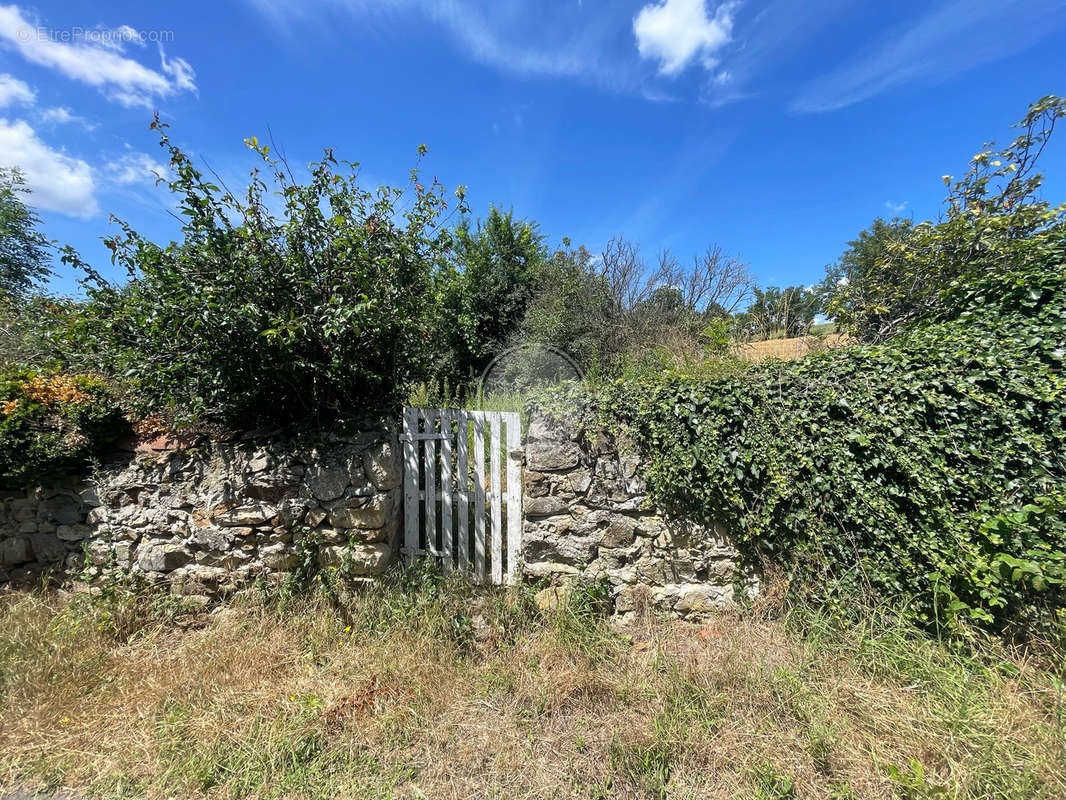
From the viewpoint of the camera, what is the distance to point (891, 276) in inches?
194

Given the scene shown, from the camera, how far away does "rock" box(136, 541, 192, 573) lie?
9.73 ft

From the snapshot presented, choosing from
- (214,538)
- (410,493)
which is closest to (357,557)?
(410,493)

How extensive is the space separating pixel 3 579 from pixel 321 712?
10.7ft

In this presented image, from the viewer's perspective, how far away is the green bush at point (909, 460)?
7.39ft

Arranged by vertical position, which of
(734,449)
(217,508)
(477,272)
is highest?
(477,272)

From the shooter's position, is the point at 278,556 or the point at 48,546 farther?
the point at 48,546

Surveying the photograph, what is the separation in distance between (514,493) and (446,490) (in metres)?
0.56

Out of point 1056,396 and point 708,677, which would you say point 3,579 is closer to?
point 708,677

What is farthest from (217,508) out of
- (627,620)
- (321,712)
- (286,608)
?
(627,620)

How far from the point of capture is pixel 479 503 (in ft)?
10.2

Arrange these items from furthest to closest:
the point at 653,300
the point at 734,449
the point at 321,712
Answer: the point at 653,300, the point at 734,449, the point at 321,712

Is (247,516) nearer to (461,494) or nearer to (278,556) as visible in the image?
(278,556)

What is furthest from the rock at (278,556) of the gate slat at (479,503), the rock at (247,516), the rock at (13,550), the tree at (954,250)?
the tree at (954,250)

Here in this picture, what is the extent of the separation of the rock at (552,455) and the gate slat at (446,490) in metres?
0.66
